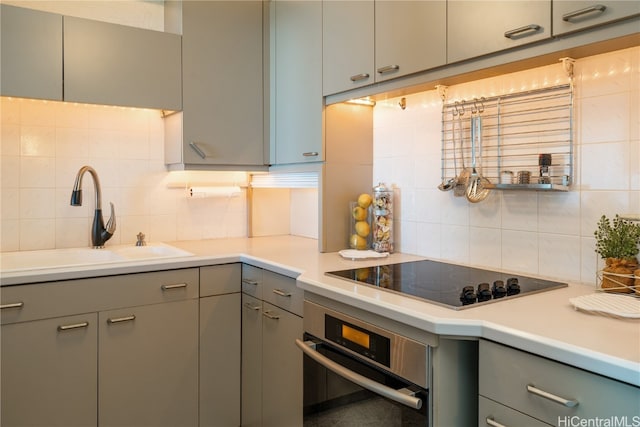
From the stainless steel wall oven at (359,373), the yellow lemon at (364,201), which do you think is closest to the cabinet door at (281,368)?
the stainless steel wall oven at (359,373)

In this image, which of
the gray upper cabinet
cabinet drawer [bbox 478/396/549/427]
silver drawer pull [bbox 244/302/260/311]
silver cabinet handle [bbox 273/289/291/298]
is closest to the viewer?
cabinet drawer [bbox 478/396/549/427]

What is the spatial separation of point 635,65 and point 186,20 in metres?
1.90

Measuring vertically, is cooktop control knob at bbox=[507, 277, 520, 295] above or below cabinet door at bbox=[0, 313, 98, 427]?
above

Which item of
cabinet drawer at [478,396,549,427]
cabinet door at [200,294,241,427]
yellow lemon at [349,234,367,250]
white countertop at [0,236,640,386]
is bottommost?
cabinet door at [200,294,241,427]

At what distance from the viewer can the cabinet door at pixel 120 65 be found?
2078 millimetres

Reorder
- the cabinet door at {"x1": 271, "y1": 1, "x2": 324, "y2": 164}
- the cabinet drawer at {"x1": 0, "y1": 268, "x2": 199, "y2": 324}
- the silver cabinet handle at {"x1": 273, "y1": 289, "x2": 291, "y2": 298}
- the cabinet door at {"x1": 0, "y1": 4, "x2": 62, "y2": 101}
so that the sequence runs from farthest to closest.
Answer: the cabinet door at {"x1": 271, "y1": 1, "x2": 324, "y2": 164} → the cabinet door at {"x1": 0, "y1": 4, "x2": 62, "y2": 101} → the silver cabinet handle at {"x1": 273, "y1": 289, "x2": 291, "y2": 298} → the cabinet drawer at {"x1": 0, "y1": 268, "x2": 199, "y2": 324}

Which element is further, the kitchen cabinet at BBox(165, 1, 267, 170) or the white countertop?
the kitchen cabinet at BBox(165, 1, 267, 170)

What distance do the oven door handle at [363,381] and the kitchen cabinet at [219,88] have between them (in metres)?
1.17

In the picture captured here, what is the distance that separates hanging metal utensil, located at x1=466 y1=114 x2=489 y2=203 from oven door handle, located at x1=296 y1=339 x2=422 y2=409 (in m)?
0.80

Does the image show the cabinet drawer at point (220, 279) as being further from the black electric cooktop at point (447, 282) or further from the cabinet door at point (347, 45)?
the cabinet door at point (347, 45)

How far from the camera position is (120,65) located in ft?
7.13

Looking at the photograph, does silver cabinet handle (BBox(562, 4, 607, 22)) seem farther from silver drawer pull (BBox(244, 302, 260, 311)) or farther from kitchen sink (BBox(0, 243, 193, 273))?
kitchen sink (BBox(0, 243, 193, 273))

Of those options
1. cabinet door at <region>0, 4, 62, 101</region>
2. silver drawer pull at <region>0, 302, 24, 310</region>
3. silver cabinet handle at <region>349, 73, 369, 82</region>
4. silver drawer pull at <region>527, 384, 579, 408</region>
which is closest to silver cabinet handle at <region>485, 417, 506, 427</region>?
silver drawer pull at <region>527, 384, 579, 408</region>

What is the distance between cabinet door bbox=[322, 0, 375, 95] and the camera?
6.23 feet
